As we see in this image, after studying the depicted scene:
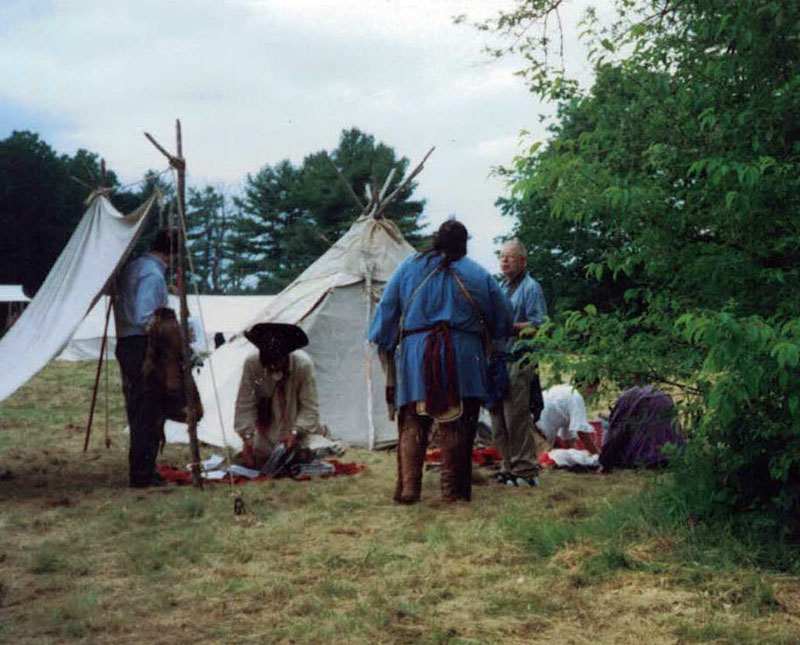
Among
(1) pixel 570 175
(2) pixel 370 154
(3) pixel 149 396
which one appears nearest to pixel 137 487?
(3) pixel 149 396

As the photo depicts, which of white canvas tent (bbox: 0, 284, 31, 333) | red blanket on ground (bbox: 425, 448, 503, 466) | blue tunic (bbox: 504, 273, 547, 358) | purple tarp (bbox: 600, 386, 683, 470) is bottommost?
red blanket on ground (bbox: 425, 448, 503, 466)

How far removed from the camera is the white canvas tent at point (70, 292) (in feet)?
23.1

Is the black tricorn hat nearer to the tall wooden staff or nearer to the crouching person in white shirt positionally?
the tall wooden staff

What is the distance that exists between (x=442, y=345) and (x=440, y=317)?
0.61 ft

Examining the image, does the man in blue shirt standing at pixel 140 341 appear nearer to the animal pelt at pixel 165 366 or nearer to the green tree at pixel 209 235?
the animal pelt at pixel 165 366

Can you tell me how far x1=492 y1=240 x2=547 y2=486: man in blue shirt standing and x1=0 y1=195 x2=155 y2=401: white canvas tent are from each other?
9.28 feet

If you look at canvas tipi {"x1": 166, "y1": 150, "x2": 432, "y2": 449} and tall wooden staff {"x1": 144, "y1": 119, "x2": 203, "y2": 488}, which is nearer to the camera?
tall wooden staff {"x1": 144, "y1": 119, "x2": 203, "y2": 488}

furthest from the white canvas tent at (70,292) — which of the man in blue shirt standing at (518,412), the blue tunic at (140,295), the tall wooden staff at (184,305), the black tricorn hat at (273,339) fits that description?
the man in blue shirt standing at (518,412)

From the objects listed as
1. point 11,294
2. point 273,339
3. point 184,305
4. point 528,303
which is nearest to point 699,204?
point 528,303

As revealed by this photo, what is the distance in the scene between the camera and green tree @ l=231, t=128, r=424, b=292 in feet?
153

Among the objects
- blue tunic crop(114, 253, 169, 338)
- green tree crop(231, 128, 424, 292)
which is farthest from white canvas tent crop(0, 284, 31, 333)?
blue tunic crop(114, 253, 169, 338)

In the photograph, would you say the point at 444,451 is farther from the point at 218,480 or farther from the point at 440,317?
the point at 218,480

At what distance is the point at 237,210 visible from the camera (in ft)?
198

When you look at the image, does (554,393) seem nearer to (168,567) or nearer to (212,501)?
(212,501)
